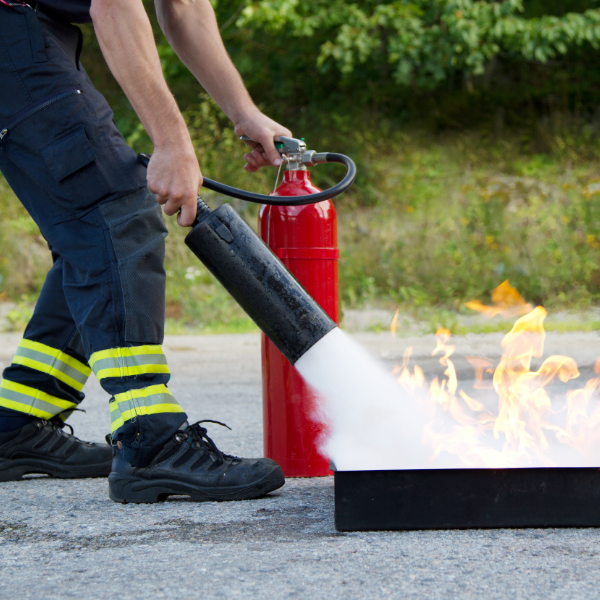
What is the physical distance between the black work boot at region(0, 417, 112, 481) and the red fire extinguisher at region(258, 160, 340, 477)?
1.97 ft

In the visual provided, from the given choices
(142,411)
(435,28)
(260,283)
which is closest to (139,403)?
(142,411)

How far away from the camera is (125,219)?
6.95 ft

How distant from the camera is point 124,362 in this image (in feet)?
6.96

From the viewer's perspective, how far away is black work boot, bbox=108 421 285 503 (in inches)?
85.0

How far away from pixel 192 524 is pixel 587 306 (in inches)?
218

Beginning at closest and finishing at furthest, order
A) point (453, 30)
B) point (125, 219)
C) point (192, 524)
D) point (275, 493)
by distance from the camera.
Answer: point (192, 524), point (125, 219), point (275, 493), point (453, 30)

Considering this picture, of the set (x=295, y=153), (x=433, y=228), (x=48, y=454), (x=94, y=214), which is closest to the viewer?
(x=94, y=214)

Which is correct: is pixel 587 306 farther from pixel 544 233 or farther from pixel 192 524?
pixel 192 524

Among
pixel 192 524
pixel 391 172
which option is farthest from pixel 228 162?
pixel 192 524

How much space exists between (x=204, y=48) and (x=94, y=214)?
0.70 meters

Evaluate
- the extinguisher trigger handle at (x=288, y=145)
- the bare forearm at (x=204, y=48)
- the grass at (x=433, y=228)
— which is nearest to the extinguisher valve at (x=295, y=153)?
the extinguisher trigger handle at (x=288, y=145)

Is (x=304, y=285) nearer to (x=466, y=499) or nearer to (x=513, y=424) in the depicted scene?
(x=513, y=424)

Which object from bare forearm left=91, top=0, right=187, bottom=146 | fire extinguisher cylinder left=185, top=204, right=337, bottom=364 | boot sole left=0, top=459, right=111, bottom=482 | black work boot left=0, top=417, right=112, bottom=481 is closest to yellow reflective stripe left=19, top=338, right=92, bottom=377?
black work boot left=0, top=417, right=112, bottom=481

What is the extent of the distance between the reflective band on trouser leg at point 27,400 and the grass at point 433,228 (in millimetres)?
4070
